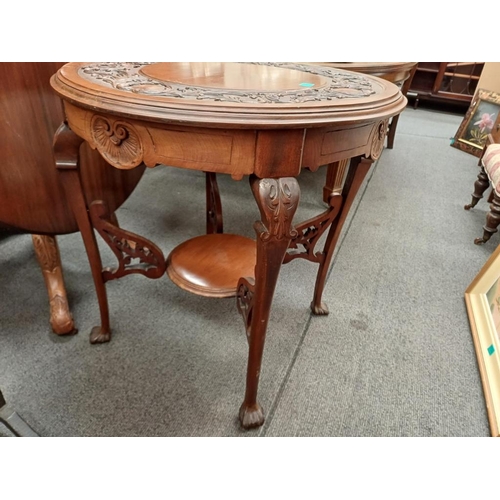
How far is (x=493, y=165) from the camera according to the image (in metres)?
1.65

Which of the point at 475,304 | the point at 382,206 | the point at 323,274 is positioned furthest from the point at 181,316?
the point at 382,206

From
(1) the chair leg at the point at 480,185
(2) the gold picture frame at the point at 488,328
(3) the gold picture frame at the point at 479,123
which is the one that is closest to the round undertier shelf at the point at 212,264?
(2) the gold picture frame at the point at 488,328

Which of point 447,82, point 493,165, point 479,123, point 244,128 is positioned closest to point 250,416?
point 244,128

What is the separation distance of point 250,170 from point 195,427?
0.64 m

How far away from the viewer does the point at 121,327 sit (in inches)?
45.9

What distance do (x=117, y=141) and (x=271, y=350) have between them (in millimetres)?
742

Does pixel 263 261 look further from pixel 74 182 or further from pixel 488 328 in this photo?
pixel 488 328

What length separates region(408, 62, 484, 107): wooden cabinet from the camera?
367 cm

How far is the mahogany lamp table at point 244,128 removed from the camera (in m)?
0.57

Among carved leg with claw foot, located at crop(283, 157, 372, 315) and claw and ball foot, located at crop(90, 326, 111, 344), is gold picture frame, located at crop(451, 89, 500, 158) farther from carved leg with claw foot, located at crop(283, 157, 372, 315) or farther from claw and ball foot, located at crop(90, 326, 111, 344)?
claw and ball foot, located at crop(90, 326, 111, 344)

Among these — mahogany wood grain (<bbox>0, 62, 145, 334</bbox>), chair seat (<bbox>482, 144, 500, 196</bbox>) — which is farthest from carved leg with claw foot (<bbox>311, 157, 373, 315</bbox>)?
chair seat (<bbox>482, 144, 500, 196</bbox>)

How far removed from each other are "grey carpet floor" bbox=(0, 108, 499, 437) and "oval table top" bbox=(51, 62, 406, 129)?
0.70 meters

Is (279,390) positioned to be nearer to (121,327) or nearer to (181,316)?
(181,316)

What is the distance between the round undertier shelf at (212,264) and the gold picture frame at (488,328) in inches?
28.2
